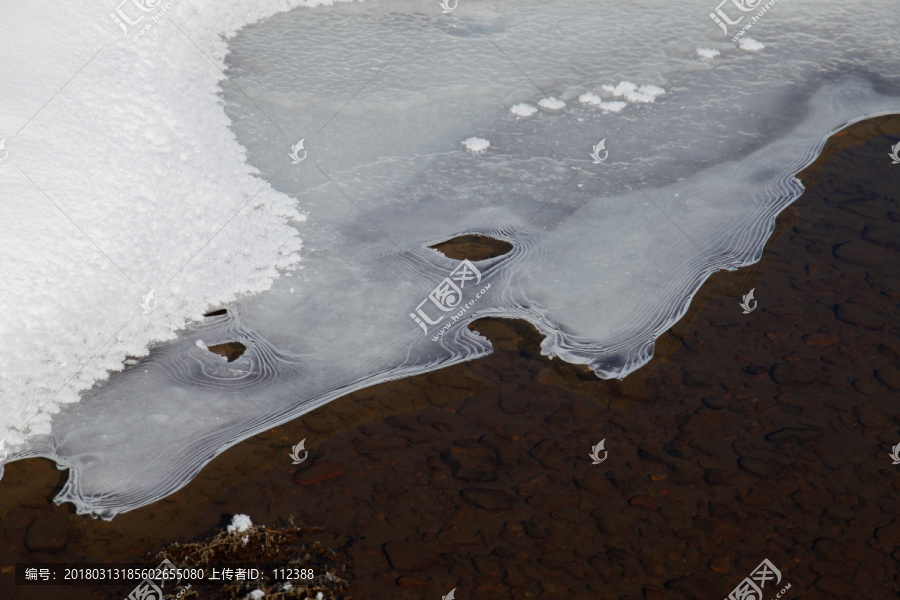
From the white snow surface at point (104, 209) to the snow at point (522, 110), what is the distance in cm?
188

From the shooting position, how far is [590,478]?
3447 mm

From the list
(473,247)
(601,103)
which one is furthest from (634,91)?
(473,247)

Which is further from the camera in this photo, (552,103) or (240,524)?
(552,103)

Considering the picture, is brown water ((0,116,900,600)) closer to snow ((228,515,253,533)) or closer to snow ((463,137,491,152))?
snow ((228,515,253,533))

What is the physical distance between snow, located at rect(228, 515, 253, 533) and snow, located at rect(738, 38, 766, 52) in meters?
6.32

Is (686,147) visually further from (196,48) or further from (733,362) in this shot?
(196,48)

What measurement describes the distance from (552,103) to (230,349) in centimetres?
350

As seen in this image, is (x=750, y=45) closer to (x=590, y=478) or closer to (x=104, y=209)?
(x=590, y=478)

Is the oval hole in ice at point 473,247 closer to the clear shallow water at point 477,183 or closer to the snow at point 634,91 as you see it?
the clear shallow water at point 477,183

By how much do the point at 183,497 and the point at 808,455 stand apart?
2.93 m

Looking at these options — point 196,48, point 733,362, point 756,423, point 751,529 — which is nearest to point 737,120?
point 733,362

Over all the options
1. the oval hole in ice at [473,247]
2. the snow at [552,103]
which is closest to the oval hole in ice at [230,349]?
the oval hole in ice at [473,247]

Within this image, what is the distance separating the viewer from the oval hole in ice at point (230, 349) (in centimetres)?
408

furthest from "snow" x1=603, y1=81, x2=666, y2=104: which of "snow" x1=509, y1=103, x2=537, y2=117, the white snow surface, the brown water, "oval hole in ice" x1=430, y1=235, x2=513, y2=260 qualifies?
the white snow surface
